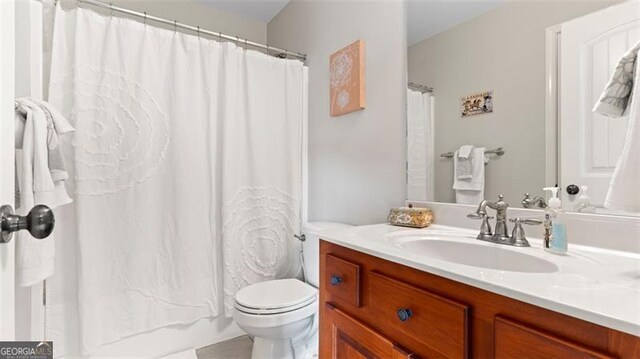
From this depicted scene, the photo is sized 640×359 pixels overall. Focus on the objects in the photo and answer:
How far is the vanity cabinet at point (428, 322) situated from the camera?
52 centimetres

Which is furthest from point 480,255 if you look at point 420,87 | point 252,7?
point 252,7

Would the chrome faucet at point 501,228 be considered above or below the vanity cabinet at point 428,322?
above

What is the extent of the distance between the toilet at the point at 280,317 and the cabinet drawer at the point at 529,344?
869 mm

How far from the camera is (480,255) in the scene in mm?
1011

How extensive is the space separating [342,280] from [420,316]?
0.31 m

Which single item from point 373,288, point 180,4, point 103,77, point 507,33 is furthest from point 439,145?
point 180,4

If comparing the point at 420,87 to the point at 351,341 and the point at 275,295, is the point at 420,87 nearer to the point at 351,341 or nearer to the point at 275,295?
the point at 351,341

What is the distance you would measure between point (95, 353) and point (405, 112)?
193cm

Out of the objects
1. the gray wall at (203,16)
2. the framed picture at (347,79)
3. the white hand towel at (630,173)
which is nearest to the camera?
the white hand towel at (630,173)

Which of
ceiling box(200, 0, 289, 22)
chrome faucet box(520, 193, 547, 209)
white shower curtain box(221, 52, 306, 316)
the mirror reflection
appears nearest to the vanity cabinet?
the mirror reflection

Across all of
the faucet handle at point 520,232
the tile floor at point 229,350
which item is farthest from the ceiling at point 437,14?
the tile floor at point 229,350

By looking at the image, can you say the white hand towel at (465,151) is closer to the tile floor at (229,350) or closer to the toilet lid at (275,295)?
the toilet lid at (275,295)

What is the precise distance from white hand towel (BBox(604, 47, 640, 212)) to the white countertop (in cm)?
15

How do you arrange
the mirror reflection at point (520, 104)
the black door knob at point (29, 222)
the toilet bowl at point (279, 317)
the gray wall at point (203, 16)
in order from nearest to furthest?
the black door knob at point (29, 222), the mirror reflection at point (520, 104), the toilet bowl at point (279, 317), the gray wall at point (203, 16)
